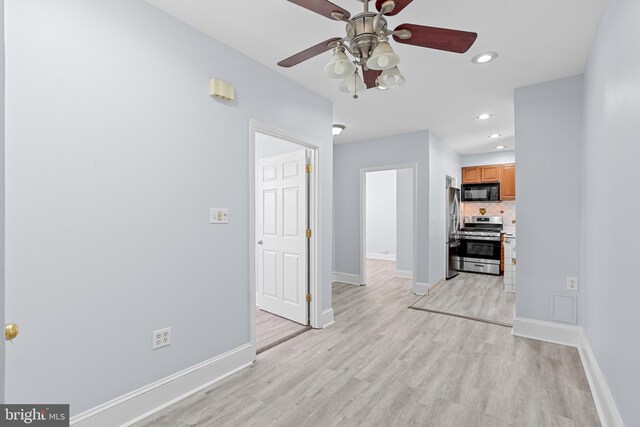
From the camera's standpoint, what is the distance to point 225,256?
245 centimetres

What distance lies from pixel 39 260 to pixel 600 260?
342 centimetres

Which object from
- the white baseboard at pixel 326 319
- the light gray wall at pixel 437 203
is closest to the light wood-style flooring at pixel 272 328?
the white baseboard at pixel 326 319

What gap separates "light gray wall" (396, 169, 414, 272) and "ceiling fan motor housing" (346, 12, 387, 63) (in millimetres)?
5257

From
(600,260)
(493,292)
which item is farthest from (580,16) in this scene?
(493,292)

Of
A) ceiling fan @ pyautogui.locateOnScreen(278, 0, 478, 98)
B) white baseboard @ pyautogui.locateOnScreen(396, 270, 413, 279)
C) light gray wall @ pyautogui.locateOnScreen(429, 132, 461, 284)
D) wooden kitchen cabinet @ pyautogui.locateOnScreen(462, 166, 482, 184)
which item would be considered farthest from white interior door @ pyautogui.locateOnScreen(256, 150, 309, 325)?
wooden kitchen cabinet @ pyautogui.locateOnScreen(462, 166, 482, 184)

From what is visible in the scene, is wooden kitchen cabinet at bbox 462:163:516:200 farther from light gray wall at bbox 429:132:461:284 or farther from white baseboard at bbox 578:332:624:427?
white baseboard at bbox 578:332:624:427

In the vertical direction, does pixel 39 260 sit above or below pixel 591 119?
below

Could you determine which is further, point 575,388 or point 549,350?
point 549,350

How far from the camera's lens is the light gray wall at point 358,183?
491cm

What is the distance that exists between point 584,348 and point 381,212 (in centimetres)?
597

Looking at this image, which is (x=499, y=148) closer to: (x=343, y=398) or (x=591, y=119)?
(x=591, y=119)

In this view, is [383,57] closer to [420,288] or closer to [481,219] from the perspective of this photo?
[420,288]

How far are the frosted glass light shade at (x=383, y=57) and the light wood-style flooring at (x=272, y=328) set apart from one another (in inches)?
102

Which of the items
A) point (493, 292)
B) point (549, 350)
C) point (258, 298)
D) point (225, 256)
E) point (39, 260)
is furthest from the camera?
point (493, 292)
